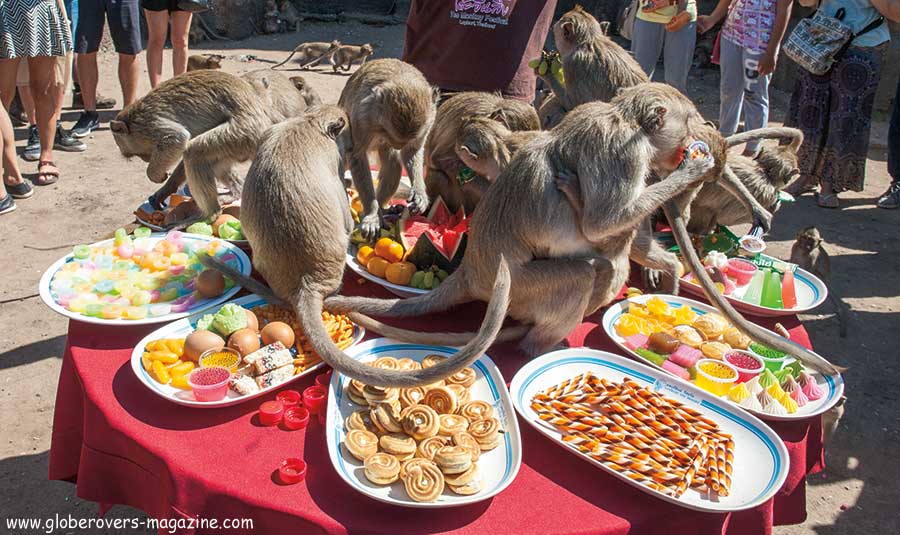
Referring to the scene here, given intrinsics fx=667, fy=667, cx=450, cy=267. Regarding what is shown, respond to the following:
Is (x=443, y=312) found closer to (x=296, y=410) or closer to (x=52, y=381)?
(x=296, y=410)

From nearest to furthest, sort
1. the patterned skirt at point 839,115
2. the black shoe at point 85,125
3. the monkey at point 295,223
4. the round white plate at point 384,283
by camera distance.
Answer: the monkey at point 295,223 < the round white plate at point 384,283 < the patterned skirt at point 839,115 < the black shoe at point 85,125

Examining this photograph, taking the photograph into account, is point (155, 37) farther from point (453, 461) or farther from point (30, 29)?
point (453, 461)

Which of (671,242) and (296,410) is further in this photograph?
(671,242)

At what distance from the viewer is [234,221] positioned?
397 cm

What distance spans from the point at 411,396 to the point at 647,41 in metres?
6.80

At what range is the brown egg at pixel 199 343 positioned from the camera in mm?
2693

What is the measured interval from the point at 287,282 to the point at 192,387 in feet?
2.36

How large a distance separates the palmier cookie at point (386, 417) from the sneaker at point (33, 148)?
25.0 feet

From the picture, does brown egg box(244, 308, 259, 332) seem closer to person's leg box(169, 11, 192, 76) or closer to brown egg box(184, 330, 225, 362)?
brown egg box(184, 330, 225, 362)

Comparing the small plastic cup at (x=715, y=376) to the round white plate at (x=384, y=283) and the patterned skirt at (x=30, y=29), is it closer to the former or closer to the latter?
the round white plate at (x=384, y=283)

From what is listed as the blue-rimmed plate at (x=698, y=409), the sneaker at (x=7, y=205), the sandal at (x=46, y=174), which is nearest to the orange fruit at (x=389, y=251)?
the blue-rimmed plate at (x=698, y=409)

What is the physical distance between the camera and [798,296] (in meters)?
3.49

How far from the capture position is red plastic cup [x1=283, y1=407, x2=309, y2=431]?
2424 mm

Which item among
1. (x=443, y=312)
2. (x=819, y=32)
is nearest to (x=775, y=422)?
(x=443, y=312)
